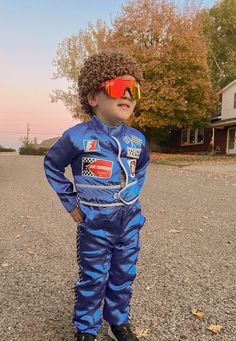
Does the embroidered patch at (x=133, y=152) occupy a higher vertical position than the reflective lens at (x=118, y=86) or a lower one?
lower

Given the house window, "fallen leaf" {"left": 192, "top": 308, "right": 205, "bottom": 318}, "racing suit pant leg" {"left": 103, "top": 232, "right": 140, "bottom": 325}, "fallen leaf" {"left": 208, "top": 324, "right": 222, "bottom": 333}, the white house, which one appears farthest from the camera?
the house window

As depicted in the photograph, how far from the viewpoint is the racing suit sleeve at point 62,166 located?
102 inches

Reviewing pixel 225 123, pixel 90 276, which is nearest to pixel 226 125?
pixel 225 123

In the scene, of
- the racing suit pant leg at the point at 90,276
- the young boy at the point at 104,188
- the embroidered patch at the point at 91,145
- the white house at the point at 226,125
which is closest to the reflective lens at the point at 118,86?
the young boy at the point at 104,188

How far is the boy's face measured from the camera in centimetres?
255

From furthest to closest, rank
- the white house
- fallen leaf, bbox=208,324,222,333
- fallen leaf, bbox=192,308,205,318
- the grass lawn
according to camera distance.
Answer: the white house < the grass lawn < fallen leaf, bbox=192,308,205,318 < fallen leaf, bbox=208,324,222,333

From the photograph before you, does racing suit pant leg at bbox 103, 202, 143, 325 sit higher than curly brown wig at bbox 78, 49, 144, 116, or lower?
lower

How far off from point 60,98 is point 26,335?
111 ft

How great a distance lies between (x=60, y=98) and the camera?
117ft

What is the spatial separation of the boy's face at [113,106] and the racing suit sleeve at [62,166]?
0.27m

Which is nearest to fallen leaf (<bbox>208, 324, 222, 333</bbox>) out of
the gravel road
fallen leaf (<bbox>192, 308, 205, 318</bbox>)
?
the gravel road

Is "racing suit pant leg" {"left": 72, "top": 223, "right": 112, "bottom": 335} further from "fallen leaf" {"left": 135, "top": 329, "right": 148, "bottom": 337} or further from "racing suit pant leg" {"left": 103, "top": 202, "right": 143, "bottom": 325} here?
"fallen leaf" {"left": 135, "top": 329, "right": 148, "bottom": 337}

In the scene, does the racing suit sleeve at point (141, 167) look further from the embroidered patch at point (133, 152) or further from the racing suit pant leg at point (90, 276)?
the racing suit pant leg at point (90, 276)

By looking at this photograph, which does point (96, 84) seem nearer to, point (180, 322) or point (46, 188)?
point (180, 322)
